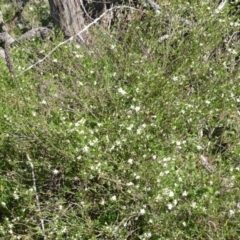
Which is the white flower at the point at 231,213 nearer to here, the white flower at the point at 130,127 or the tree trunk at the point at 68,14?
the white flower at the point at 130,127

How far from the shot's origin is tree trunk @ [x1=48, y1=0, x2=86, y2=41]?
15.5ft

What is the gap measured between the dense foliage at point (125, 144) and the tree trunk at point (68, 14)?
32.2 inches

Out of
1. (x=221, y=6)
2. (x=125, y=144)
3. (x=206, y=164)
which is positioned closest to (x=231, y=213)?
(x=206, y=164)

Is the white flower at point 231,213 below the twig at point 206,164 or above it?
below

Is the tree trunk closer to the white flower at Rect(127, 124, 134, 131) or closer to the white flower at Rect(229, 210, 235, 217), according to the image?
the white flower at Rect(127, 124, 134, 131)

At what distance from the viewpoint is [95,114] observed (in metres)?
3.44

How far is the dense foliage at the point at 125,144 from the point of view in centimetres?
290

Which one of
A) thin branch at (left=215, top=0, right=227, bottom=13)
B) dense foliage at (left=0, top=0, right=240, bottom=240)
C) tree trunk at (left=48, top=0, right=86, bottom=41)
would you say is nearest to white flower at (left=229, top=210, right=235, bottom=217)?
dense foliage at (left=0, top=0, right=240, bottom=240)

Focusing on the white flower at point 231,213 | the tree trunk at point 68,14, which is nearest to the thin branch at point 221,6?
the tree trunk at point 68,14

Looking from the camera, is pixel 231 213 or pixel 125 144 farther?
pixel 125 144

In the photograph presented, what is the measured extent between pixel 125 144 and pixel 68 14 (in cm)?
220

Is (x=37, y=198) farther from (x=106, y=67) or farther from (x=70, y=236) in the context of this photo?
(x=106, y=67)

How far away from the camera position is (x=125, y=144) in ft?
10.0

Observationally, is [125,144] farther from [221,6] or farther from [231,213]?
[221,6]
